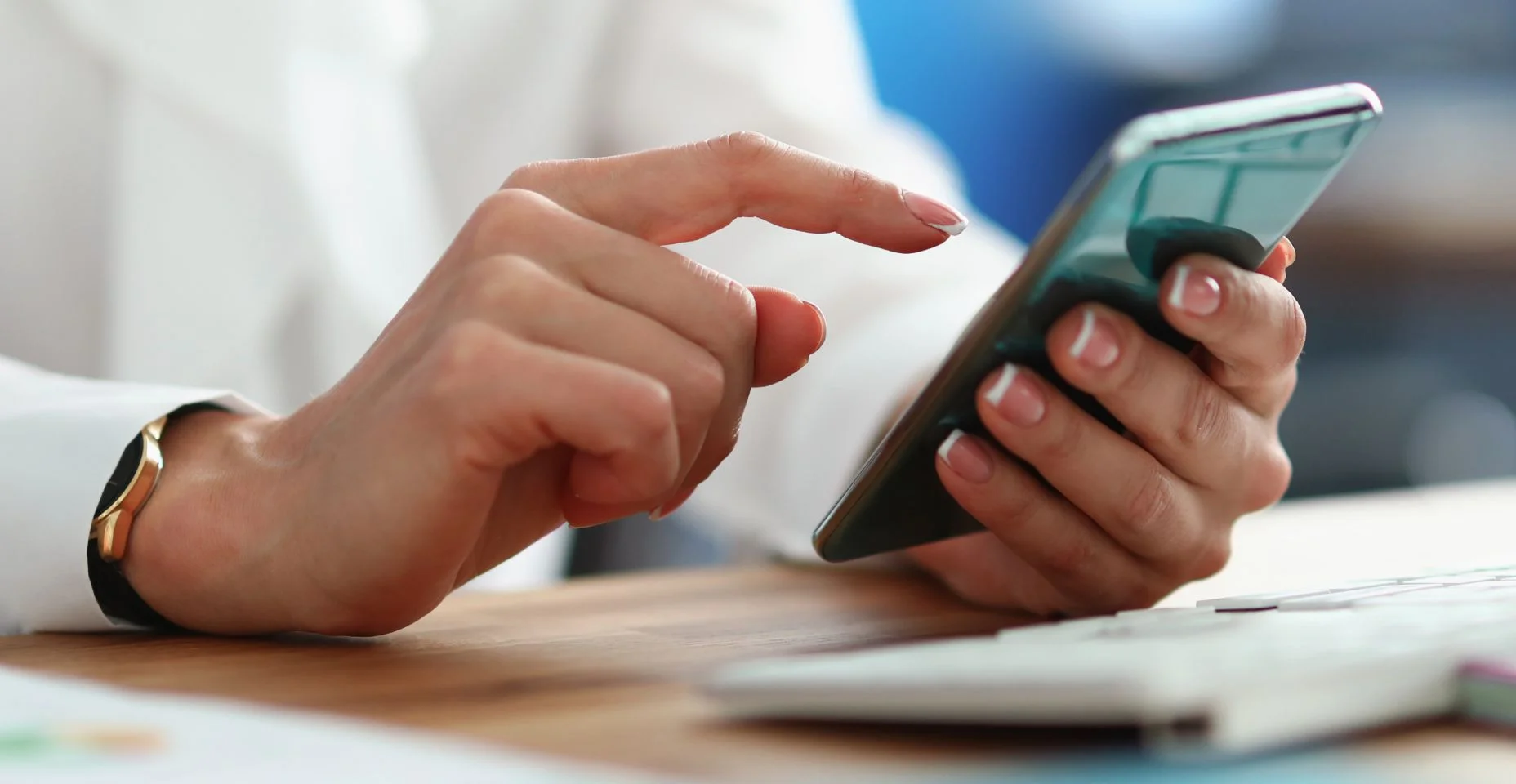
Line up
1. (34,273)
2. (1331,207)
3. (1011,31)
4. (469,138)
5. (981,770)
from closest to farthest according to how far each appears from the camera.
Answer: (981,770), (34,273), (469,138), (1011,31), (1331,207)

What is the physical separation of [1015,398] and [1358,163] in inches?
102

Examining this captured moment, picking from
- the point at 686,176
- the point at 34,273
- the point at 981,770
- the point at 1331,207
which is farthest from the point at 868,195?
the point at 1331,207

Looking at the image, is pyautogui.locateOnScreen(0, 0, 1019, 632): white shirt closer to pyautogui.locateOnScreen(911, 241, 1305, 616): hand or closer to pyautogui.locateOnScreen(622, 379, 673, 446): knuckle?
pyautogui.locateOnScreen(911, 241, 1305, 616): hand

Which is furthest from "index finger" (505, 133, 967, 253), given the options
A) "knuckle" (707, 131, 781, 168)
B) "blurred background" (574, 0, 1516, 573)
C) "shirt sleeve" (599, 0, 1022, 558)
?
"blurred background" (574, 0, 1516, 573)

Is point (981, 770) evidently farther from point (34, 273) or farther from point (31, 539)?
point (34, 273)

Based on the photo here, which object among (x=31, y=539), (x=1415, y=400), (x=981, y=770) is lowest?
(x=31, y=539)

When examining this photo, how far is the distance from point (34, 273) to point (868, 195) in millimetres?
683

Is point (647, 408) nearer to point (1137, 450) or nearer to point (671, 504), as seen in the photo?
point (671, 504)

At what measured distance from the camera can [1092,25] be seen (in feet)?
8.73

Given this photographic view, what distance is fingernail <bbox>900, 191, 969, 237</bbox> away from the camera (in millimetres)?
492

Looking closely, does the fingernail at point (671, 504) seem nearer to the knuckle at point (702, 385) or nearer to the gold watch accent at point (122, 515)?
the knuckle at point (702, 385)

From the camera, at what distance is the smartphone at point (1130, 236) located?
0.38m

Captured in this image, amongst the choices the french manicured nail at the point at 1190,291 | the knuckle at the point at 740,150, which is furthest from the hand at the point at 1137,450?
the knuckle at the point at 740,150

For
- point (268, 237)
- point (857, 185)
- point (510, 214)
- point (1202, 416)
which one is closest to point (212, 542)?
point (510, 214)
